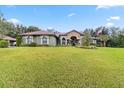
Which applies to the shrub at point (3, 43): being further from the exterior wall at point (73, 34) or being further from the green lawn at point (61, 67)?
the exterior wall at point (73, 34)

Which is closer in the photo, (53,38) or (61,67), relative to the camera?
(61,67)

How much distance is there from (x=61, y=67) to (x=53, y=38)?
0.36 m

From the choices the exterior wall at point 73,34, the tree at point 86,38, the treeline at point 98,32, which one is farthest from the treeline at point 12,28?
the tree at point 86,38

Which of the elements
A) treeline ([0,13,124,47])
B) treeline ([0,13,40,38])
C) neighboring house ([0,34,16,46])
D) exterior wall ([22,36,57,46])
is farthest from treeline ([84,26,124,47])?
neighboring house ([0,34,16,46])

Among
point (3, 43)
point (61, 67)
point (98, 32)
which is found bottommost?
point (61, 67)

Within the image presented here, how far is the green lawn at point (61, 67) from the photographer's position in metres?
4.63

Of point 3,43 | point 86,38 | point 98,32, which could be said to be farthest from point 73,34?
point 3,43

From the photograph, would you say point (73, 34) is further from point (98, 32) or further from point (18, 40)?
point (18, 40)

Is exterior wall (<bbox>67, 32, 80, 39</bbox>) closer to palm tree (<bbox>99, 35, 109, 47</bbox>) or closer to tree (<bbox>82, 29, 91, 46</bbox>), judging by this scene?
tree (<bbox>82, 29, 91, 46</bbox>)

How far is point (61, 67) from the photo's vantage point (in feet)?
15.5

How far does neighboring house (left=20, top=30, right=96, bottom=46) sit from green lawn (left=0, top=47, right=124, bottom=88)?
7cm

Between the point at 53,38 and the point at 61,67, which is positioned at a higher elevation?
the point at 53,38

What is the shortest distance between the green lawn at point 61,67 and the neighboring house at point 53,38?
7 cm
